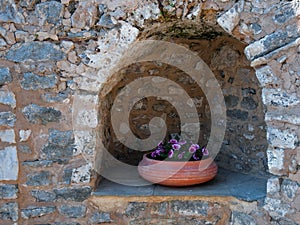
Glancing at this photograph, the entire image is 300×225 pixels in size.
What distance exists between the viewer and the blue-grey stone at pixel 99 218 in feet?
8.09

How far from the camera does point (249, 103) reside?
114 inches

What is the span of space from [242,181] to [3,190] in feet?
5.84

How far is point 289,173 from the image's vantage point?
208 cm

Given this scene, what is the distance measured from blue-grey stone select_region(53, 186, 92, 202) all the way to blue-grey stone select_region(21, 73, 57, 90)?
0.73m

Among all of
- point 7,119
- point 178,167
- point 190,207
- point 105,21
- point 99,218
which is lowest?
point 99,218

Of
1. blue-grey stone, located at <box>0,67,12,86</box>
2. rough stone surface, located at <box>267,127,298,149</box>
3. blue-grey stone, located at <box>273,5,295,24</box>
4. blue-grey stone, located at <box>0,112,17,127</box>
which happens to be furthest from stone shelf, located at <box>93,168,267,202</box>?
blue-grey stone, located at <box>273,5,295,24</box>

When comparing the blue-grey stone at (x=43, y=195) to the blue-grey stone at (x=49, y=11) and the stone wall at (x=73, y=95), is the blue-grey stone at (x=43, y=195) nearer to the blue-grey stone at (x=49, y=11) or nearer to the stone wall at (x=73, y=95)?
the stone wall at (x=73, y=95)

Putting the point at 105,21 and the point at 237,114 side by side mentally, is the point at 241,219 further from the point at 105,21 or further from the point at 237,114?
the point at 105,21

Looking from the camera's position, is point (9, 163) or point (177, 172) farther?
point (177, 172)

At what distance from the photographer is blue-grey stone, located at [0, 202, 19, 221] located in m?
2.41

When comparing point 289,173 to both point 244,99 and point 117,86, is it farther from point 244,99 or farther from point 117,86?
point 117,86

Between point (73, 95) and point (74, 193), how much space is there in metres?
0.69

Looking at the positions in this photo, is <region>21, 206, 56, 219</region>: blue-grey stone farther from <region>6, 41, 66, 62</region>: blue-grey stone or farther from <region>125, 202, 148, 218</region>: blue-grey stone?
<region>6, 41, 66, 62</region>: blue-grey stone

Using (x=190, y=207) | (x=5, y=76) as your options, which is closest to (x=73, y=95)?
(x=5, y=76)
